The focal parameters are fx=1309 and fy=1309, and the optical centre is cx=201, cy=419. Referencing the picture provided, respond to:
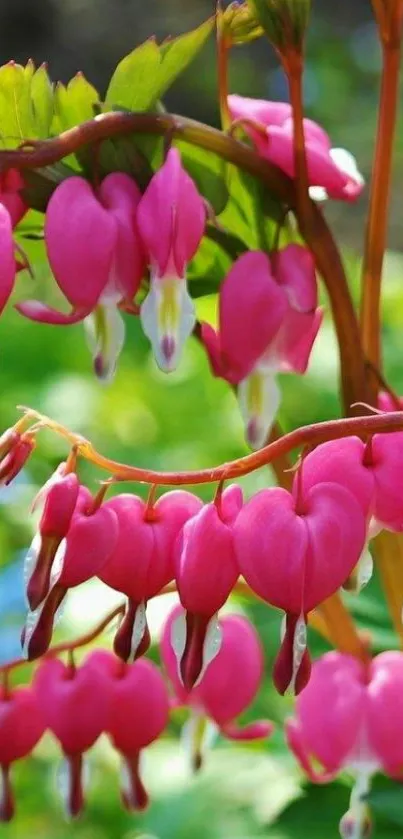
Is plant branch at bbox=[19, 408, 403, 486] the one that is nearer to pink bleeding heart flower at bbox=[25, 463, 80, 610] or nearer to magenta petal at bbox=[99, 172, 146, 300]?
pink bleeding heart flower at bbox=[25, 463, 80, 610]

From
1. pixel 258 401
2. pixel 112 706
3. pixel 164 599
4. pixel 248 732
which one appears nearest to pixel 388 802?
pixel 248 732

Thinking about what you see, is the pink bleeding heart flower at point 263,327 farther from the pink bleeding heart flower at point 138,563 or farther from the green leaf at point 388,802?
the green leaf at point 388,802

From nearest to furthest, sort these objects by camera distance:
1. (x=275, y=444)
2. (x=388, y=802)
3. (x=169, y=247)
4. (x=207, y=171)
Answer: (x=275, y=444)
(x=169, y=247)
(x=207, y=171)
(x=388, y=802)

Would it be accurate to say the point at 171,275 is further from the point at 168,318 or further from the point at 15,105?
the point at 15,105

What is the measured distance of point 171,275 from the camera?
0.70 meters

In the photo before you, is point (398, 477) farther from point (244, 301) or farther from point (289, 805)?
point (289, 805)

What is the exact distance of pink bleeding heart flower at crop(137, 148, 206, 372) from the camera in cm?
68


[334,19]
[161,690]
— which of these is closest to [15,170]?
[161,690]

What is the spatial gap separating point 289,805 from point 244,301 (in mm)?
468

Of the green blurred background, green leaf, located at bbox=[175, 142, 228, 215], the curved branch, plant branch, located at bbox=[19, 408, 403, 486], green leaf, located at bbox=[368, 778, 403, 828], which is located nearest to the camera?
plant branch, located at bbox=[19, 408, 403, 486]

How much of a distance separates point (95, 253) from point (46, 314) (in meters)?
0.05

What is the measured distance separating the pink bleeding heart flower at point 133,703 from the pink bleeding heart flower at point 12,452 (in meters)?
0.25

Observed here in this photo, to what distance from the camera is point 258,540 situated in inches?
23.2

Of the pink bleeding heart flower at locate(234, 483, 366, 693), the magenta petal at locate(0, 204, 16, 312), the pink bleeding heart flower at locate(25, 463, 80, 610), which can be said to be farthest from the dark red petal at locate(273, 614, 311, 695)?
the magenta petal at locate(0, 204, 16, 312)
